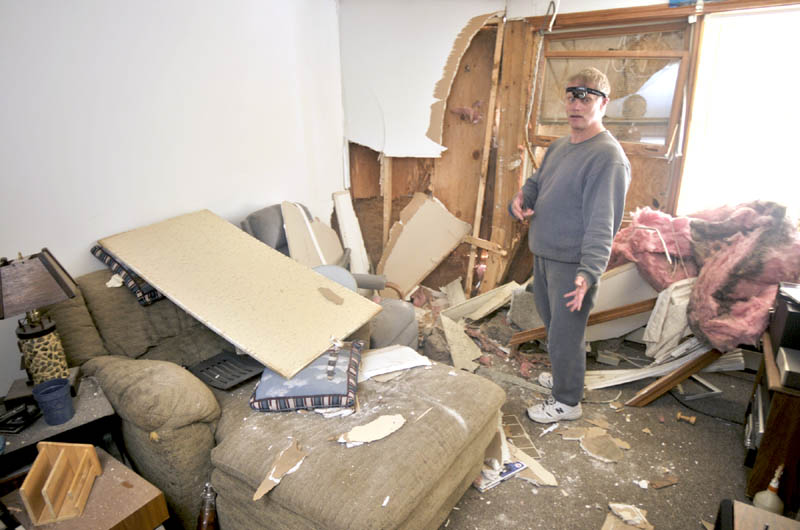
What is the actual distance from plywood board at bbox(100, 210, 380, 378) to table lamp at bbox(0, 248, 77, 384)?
40 centimetres

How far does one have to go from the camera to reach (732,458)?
2131 mm

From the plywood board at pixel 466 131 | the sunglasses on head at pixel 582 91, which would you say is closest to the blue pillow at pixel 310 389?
the sunglasses on head at pixel 582 91

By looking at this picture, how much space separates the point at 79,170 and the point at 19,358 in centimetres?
81

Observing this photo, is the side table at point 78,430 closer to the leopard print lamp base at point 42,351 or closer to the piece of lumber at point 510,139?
the leopard print lamp base at point 42,351

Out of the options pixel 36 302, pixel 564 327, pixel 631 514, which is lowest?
pixel 631 514

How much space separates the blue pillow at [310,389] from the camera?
68.6 inches

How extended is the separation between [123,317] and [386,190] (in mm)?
2288

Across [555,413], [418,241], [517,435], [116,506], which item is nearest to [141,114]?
[116,506]

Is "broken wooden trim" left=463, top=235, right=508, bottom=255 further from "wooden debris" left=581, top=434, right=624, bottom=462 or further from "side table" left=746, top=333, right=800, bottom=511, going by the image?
"side table" left=746, top=333, right=800, bottom=511

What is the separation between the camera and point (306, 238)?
2988 millimetres

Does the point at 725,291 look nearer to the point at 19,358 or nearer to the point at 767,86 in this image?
the point at 767,86

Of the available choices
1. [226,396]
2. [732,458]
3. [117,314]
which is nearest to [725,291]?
[732,458]

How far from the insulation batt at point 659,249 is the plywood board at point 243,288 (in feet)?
5.28

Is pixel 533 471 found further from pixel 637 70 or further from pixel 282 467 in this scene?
pixel 637 70
